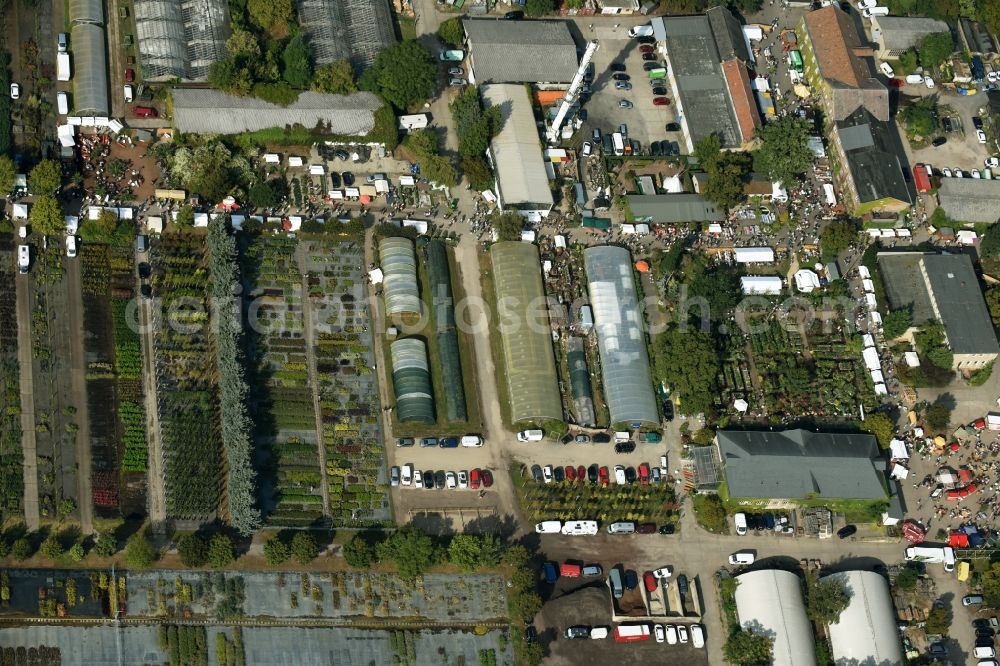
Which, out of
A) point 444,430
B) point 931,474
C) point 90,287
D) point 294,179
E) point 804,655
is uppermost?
point 294,179

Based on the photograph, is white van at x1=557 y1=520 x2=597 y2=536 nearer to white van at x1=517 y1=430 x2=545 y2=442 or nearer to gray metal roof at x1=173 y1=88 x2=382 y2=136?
white van at x1=517 y1=430 x2=545 y2=442

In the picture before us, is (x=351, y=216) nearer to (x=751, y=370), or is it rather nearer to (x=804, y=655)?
(x=751, y=370)

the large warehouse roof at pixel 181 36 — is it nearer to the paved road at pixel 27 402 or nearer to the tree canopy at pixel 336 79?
the tree canopy at pixel 336 79

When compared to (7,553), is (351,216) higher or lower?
higher

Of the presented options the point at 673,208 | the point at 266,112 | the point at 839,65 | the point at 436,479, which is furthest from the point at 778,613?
the point at 266,112

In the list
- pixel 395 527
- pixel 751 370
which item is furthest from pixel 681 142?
pixel 395 527
